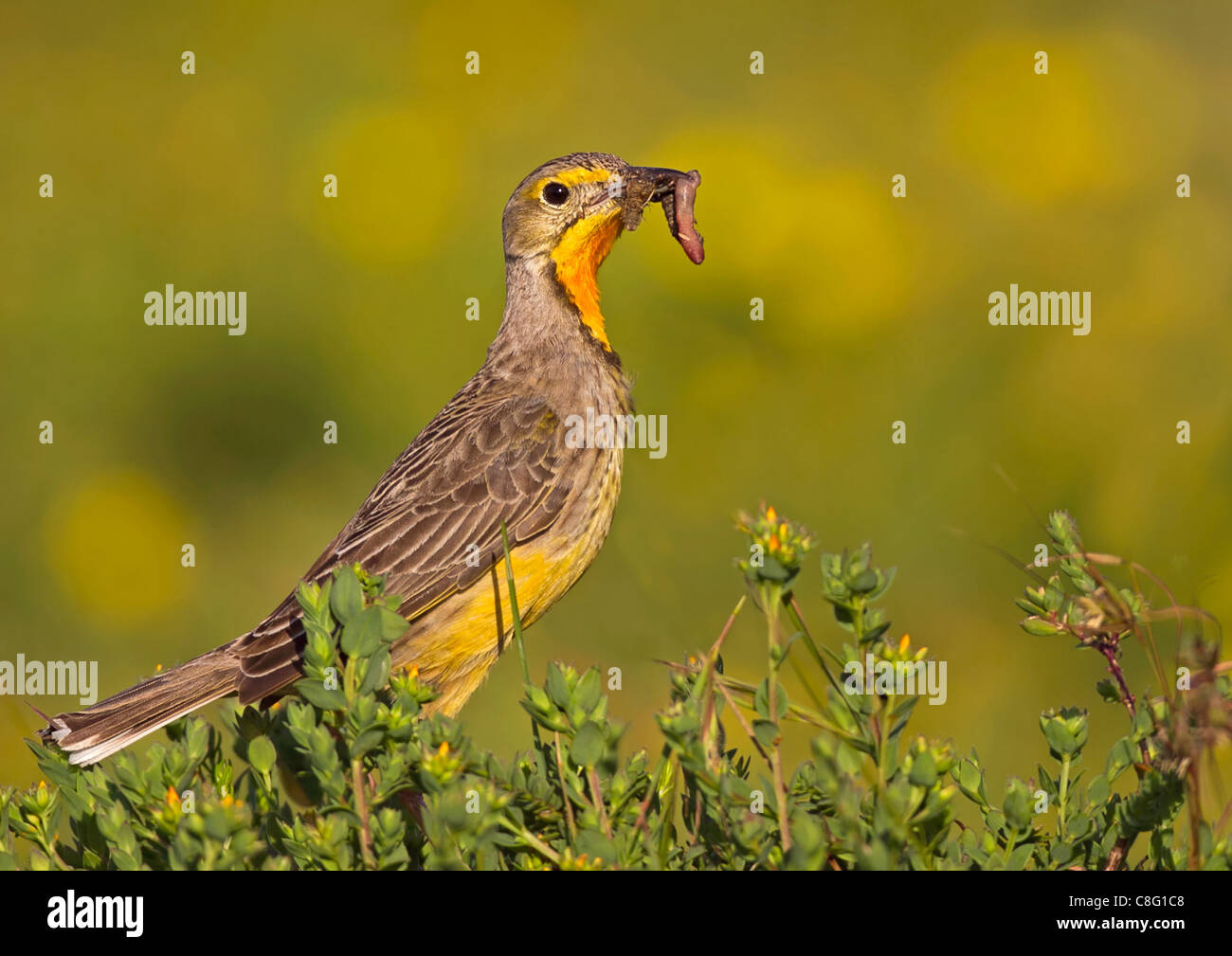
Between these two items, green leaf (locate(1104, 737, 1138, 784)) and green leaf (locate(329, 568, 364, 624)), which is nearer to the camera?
green leaf (locate(329, 568, 364, 624))

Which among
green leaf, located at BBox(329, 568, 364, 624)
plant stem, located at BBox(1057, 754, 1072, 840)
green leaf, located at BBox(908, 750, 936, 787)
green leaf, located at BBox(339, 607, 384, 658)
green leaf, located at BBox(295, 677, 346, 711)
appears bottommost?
plant stem, located at BBox(1057, 754, 1072, 840)

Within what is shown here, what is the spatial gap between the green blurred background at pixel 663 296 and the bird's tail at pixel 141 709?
1833 mm

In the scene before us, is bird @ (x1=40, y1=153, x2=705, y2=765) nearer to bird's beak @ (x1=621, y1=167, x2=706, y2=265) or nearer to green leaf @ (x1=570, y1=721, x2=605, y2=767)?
bird's beak @ (x1=621, y1=167, x2=706, y2=265)

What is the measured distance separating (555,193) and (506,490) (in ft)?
4.30

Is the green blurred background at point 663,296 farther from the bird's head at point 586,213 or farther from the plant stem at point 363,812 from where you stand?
the plant stem at point 363,812

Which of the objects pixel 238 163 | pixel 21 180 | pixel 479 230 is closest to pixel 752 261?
pixel 479 230

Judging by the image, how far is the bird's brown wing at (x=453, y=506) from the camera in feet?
16.9

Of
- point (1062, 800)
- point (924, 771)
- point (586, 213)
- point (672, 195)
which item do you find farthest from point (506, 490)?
point (924, 771)

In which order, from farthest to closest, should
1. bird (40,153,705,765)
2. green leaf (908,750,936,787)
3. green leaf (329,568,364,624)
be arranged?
bird (40,153,705,765) → green leaf (329,568,364,624) → green leaf (908,750,936,787)

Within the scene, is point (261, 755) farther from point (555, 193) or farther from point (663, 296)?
point (663, 296)

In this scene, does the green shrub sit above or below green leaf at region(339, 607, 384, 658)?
below

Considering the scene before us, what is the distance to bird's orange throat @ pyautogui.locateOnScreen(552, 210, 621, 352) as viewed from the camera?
5758 millimetres

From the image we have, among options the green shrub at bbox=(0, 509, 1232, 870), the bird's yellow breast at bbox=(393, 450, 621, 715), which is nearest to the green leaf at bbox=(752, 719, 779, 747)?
the green shrub at bbox=(0, 509, 1232, 870)

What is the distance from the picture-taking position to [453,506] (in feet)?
17.8
